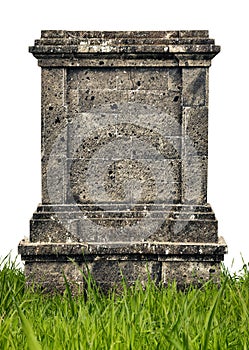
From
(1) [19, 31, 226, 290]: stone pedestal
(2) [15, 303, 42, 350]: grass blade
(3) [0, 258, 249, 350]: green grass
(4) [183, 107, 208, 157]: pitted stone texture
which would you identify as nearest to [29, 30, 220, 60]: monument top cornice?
(1) [19, 31, 226, 290]: stone pedestal

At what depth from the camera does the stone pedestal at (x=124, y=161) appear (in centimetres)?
650

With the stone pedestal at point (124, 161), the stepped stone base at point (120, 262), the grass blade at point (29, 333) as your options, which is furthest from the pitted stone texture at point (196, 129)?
the grass blade at point (29, 333)

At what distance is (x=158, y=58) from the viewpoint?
6559 mm

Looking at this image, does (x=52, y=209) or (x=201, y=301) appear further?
(x=52, y=209)

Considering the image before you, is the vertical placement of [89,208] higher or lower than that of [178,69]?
lower

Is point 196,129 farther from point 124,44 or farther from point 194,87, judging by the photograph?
point 124,44

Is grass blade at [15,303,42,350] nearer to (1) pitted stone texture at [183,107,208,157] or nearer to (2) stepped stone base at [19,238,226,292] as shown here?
(2) stepped stone base at [19,238,226,292]

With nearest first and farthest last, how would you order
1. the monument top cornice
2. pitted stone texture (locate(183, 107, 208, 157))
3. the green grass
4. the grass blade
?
the grass blade → the green grass → the monument top cornice → pitted stone texture (locate(183, 107, 208, 157))

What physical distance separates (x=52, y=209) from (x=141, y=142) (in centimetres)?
101

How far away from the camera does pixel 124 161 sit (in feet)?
22.1

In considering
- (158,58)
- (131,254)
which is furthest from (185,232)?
(158,58)

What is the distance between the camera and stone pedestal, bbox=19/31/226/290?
650cm

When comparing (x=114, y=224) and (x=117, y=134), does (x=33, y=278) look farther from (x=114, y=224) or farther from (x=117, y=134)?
(x=117, y=134)

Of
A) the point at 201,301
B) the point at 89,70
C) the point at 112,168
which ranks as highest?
the point at 89,70
